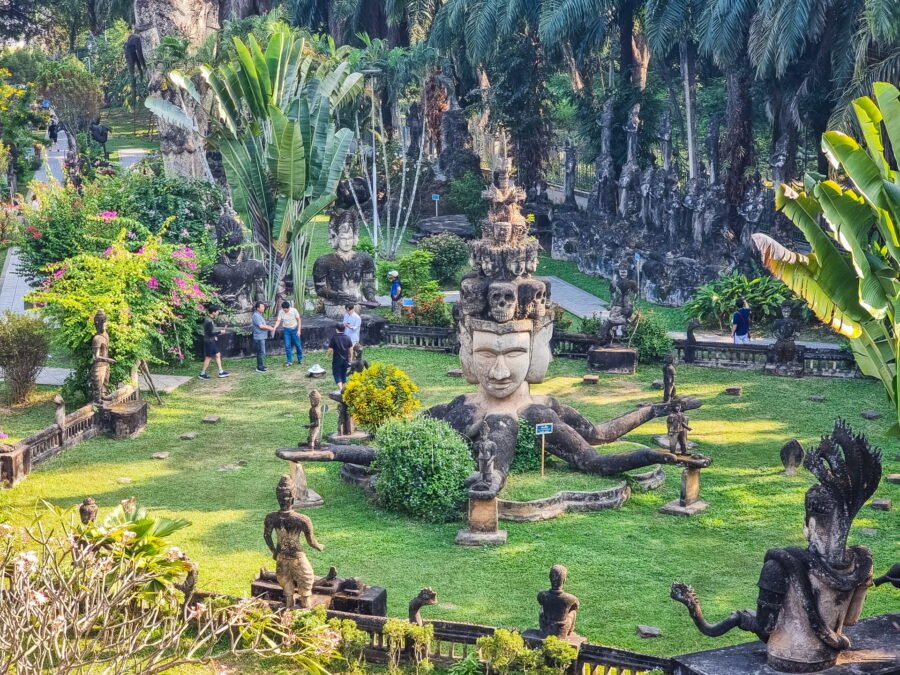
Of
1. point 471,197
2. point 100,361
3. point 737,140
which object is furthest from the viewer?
point 471,197

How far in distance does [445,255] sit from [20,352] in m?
13.3

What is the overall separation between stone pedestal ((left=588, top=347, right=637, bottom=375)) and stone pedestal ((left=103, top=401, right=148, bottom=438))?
8.45m

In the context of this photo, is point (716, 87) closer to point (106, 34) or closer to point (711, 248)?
point (711, 248)

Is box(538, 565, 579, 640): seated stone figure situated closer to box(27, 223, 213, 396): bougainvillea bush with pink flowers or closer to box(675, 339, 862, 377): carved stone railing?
box(27, 223, 213, 396): bougainvillea bush with pink flowers

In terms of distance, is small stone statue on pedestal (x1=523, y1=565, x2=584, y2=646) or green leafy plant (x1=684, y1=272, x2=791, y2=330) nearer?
small stone statue on pedestal (x1=523, y1=565, x2=584, y2=646)

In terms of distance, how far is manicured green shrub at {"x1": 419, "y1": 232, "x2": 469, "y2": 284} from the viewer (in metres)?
33.0

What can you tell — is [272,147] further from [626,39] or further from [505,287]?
[626,39]

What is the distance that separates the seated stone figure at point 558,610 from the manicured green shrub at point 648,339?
1287 cm

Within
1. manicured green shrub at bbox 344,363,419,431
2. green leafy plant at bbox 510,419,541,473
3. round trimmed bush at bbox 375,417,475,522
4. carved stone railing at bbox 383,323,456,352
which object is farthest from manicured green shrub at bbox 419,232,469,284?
round trimmed bush at bbox 375,417,475,522

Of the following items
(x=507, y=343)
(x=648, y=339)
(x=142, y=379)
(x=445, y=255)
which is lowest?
(x=142, y=379)

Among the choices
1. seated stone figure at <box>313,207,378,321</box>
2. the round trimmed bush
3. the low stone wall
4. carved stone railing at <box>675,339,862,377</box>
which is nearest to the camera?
the round trimmed bush

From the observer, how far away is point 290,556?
509 inches

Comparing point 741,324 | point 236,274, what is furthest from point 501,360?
point 236,274

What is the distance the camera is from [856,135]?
28.2 metres
